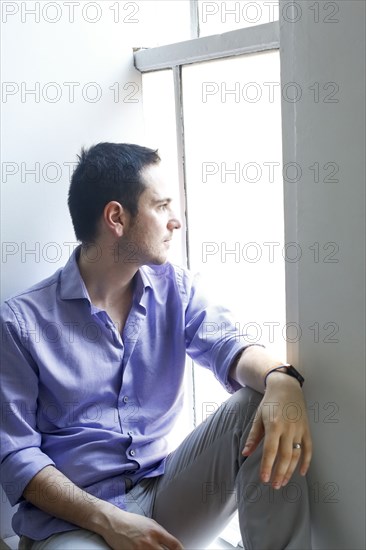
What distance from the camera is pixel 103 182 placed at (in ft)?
6.15

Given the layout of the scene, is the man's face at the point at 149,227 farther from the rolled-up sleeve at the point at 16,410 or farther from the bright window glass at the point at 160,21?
the bright window glass at the point at 160,21

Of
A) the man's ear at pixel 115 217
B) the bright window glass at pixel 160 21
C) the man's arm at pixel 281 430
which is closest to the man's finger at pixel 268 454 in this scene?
the man's arm at pixel 281 430

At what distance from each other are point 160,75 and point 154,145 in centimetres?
19

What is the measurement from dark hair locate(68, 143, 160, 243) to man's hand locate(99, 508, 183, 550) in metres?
0.62

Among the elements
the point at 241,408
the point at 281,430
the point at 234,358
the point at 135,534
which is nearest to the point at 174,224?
the point at 234,358

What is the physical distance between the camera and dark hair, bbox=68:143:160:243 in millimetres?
1859

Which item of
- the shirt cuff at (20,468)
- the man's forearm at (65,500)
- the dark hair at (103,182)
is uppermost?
the dark hair at (103,182)

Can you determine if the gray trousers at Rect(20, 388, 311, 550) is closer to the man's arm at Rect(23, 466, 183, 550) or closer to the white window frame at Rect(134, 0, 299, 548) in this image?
the man's arm at Rect(23, 466, 183, 550)

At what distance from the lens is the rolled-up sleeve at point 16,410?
1.75 meters

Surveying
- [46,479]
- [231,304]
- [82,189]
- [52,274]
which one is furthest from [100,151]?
[46,479]

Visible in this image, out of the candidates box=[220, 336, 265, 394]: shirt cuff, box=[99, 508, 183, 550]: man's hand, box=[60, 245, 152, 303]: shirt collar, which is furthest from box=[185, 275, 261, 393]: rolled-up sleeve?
box=[99, 508, 183, 550]: man's hand

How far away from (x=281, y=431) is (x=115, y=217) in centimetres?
62

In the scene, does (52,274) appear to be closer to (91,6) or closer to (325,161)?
(91,6)

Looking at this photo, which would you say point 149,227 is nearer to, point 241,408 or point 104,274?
point 104,274
